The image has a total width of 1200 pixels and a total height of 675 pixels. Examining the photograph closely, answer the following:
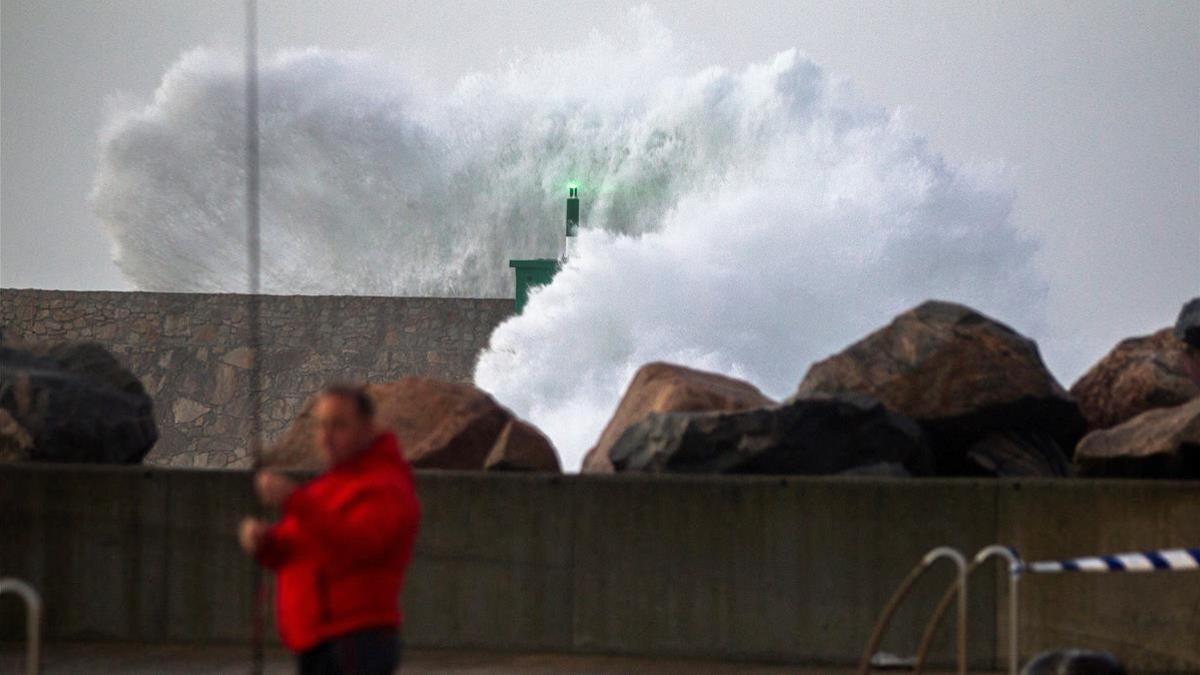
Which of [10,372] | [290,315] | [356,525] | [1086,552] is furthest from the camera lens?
[290,315]

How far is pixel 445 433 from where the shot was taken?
38.3ft

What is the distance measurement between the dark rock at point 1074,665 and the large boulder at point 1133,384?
4.09 m

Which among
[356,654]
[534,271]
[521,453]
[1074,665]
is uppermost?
[534,271]

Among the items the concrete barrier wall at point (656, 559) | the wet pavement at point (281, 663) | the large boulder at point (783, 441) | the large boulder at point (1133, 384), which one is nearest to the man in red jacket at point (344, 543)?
the wet pavement at point (281, 663)

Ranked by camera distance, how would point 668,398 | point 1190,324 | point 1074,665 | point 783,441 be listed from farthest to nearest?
point 1190,324 → point 668,398 → point 783,441 → point 1074,665

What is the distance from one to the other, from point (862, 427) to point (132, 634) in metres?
3.88

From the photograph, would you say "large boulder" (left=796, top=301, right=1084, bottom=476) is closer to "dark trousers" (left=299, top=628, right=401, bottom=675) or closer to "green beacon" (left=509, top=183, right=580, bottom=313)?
"dark trousers" (left=299, top=628, right=401, bottom=675)

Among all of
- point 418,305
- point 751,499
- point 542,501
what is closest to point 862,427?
point 751,499

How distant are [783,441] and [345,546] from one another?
19.2ft

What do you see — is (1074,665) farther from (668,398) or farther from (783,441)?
(668,398)

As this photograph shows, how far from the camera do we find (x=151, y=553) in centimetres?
1071

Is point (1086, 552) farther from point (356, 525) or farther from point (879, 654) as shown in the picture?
point (356, 525)

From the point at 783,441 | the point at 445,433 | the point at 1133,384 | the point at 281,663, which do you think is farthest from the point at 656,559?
the point at 1133,384

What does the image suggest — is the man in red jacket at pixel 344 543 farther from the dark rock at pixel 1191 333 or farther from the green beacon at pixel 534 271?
the green beacon at pixel 534 271
